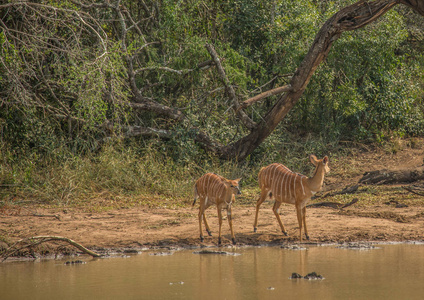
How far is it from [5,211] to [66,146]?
2279 mm

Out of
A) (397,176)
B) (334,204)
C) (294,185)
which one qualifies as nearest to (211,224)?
(294,185)

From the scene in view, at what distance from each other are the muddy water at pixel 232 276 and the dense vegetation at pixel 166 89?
11.1ft

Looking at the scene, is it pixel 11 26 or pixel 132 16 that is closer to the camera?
pixel 11 26

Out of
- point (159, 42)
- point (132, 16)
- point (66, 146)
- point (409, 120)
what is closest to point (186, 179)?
point (66, 146)

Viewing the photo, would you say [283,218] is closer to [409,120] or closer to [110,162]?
[110,162]

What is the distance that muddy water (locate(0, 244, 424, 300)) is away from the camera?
5453 millimetres

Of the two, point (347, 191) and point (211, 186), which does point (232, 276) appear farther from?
point (347, 191)

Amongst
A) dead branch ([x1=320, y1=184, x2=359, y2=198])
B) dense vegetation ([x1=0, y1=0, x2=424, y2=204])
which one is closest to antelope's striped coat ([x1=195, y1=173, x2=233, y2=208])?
dense vegetation ([x1=0, y1=0, x2=424, y2=204])

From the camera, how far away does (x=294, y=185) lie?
25.6 ft

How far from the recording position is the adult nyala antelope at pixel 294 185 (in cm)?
769

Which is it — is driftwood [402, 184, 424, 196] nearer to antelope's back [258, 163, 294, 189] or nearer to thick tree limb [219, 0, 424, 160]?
thick tree limb [219, 0, 424, 160]

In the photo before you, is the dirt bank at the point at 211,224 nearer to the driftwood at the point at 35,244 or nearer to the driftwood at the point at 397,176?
the driftwood at the point at 35,244

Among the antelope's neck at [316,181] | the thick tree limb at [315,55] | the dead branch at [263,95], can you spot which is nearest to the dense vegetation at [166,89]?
the thick tree limb at [315,55]

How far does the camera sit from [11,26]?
10516 mm
